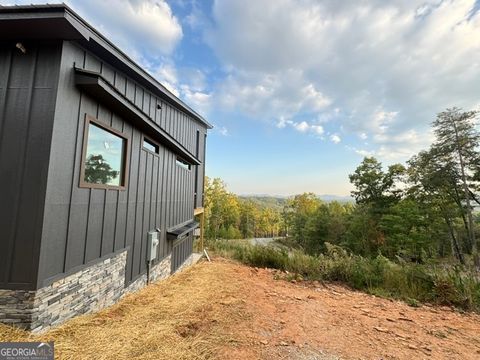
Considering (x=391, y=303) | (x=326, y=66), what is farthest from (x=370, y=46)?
(x=391, y=303)

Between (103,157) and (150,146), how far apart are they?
175 cm

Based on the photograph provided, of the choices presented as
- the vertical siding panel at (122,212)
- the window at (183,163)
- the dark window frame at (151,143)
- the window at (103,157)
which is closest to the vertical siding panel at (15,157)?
the window at (103,157)

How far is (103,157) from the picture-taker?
321 cm

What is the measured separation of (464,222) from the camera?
1762cm

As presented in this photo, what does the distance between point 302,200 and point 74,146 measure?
1562 inches

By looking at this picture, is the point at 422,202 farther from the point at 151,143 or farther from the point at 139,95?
the point at 139,95

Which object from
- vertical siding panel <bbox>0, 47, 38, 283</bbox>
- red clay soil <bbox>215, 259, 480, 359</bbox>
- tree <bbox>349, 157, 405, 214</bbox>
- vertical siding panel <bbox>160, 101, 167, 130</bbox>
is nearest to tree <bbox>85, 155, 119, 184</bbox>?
vertical siding panel <bbox>0, 47, 38, 283</bbox>

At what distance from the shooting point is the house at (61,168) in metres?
2.14

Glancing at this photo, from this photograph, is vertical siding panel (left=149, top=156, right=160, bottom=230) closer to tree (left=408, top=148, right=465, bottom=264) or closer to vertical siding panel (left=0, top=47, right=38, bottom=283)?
vertical siding panel (left=0, top=47, right=38, bottom=283)

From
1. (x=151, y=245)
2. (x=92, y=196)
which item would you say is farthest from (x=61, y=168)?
(x=151, y=245)

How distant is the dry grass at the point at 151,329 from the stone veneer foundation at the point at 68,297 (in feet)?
0.36

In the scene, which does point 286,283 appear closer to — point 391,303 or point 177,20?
point 391,303

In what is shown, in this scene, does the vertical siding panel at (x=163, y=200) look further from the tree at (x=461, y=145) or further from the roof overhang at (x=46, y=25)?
the tree at (x=461, y=145)

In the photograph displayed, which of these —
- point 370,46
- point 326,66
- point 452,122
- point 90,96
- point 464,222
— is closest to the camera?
point 90,96
